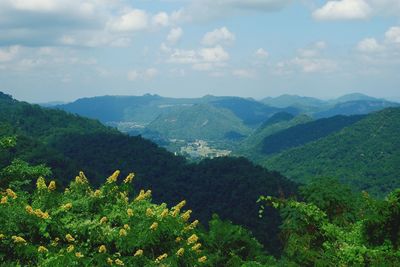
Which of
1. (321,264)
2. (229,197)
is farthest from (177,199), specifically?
(321,264)

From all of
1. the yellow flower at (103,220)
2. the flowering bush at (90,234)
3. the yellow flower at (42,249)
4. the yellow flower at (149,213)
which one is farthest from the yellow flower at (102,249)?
the yellow flower at (149,213)

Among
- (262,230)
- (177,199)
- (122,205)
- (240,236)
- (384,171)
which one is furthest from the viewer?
(384,171)

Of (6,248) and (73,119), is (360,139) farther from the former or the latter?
(6,248)

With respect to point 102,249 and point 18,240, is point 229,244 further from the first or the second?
point 18,240

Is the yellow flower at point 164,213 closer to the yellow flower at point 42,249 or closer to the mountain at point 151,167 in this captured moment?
the yellow flower at point 42,249

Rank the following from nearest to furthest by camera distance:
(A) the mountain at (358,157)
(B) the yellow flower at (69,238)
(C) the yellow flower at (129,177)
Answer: (B) the yellow flower at (69,238) → (C) the yellow flower at (129,177) → (A) the mountain at (358,157)

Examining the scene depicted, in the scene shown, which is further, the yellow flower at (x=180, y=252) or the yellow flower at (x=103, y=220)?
the yellow flower at (x=103, y=220)
